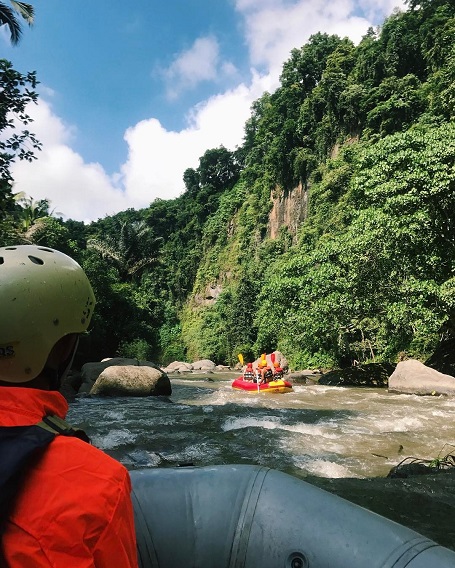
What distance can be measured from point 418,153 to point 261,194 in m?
26.9

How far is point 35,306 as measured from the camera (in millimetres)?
996

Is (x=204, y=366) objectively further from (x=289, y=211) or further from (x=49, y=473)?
(x=49, y=473)

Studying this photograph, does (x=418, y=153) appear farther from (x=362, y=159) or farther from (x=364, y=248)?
(x=364, y=248)

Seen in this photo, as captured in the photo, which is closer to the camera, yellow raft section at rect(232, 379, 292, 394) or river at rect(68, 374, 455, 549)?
river at rect(68, 374, 455, 549)

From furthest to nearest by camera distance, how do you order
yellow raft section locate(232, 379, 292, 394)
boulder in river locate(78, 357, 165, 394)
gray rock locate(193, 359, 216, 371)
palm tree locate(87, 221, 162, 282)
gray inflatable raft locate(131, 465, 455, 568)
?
palm tree locate(87, 221, 162, 282) < gray rock locate(193, 359, 216, 371) < yellow raft section locate(232, 379, 292, 394) < boulder in river locate(78, 357, 165, 394) < gray inflatable raft locate(131, 465, 455, 568)

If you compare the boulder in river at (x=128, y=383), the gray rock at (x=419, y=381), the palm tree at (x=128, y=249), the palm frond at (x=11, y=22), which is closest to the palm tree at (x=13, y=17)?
the palm frond at (x=11, y=22)

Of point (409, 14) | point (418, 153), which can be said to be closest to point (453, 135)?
point (418, 153)

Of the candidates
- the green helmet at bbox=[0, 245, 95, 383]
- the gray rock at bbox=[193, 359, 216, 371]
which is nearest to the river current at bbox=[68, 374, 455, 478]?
the green helmet at bbox=[0, 245, 95, 383]

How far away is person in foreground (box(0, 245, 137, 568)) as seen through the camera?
2.27ft

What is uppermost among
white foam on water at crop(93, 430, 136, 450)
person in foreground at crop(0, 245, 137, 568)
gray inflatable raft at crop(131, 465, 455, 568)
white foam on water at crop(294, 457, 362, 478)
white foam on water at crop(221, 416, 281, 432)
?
person in foreground at crop(0, 245, 137, 568)

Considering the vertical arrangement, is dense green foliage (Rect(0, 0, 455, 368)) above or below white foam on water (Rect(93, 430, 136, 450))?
above

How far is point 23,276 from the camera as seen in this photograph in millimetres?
1016

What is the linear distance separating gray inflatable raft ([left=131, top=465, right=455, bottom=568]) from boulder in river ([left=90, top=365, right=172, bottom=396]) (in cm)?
872

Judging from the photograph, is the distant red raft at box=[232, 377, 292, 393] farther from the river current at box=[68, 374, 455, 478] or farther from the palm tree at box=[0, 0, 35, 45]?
the palm tree at box=[0, 0, 35, 45]
